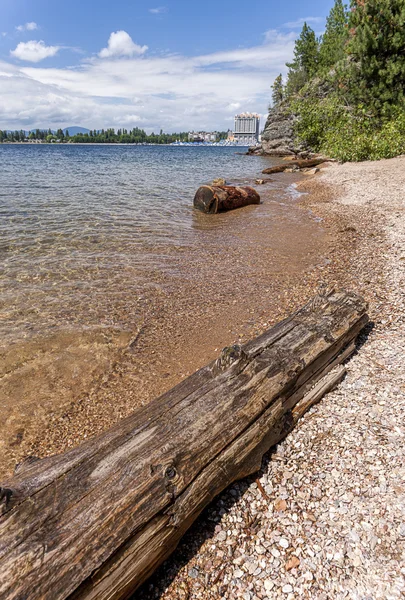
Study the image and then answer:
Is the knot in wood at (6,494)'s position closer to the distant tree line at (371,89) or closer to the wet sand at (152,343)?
the wet sand at (152,343)

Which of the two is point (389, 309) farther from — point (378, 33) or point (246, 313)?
point (378, 33)

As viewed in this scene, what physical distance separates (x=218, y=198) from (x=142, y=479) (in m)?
13.8

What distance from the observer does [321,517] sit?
2.83m

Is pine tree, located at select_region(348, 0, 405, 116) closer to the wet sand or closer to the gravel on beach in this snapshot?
the wet sand

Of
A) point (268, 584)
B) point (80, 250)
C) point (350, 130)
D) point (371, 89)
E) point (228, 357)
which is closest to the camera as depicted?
point (268, 584)

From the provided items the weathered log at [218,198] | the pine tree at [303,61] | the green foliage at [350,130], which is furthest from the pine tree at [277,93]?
the weathered log at [218,198]

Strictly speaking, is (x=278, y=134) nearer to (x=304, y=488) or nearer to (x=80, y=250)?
(x=80, y=250)

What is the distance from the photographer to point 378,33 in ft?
89.4

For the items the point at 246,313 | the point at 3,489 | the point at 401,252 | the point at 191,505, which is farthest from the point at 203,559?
the point at 401,252

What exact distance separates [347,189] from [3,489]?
754 inches

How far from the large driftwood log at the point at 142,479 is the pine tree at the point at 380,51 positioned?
3215 cm

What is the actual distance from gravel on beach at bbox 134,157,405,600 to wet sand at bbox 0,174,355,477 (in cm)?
184

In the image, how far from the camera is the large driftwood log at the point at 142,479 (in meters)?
2.05

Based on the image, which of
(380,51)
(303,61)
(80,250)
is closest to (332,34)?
(303,61)
